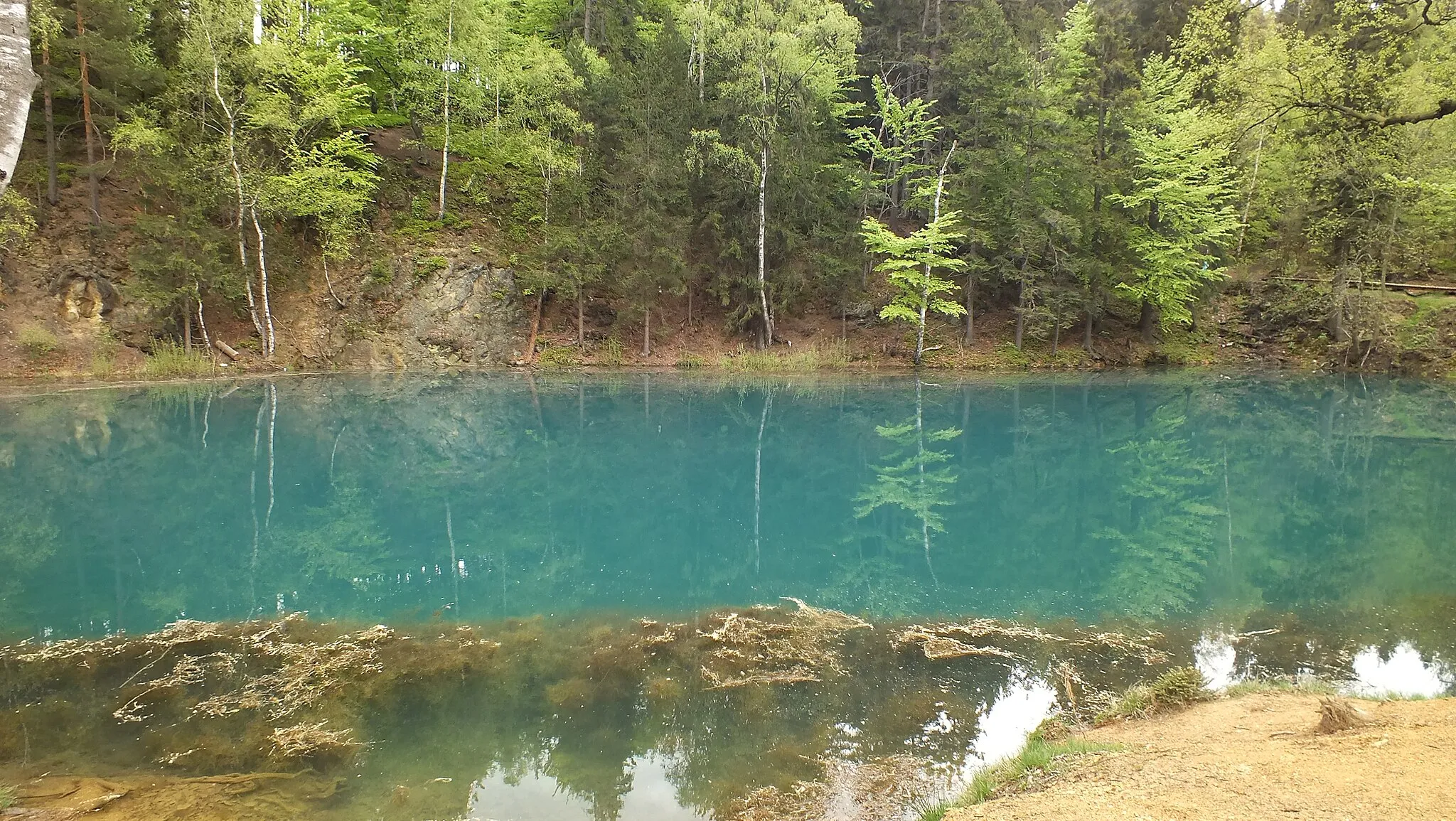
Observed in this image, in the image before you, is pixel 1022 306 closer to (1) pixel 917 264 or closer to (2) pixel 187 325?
(1) pixel 917 264

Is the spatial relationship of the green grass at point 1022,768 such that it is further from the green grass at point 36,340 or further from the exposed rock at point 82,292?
the exposed rock at point 82,292

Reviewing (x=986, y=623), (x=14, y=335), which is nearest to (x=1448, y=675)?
(x=986, y=623)

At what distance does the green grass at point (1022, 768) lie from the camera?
429cm

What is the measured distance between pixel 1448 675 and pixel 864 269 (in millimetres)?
26963

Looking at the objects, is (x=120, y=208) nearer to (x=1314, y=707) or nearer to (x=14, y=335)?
(x=14, y=335)

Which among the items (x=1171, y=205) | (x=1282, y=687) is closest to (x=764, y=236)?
(x=1171, y=205)

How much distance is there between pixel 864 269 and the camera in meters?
32.0

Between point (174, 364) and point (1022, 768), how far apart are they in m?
26.5

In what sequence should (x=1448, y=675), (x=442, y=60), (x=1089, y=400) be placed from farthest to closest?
(x=442, y=60)
(x=1089, y=400)
(x=1448, y=675)

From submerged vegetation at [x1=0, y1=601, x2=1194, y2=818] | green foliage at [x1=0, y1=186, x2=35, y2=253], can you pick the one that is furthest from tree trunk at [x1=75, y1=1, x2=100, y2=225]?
submerged vegetation at [x1=0, y1=601, x2=1194, y2=818]

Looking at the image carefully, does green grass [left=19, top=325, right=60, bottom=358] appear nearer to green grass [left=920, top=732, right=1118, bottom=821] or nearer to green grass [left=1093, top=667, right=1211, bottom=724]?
green grass [left=920, top=732, right=1118, bottom=821]

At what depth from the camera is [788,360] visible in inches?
1162

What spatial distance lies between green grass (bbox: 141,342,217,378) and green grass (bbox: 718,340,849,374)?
17788 millimetres

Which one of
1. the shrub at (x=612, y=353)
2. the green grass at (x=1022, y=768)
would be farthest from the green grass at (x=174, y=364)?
the green grass at (x=1022, y=768)
